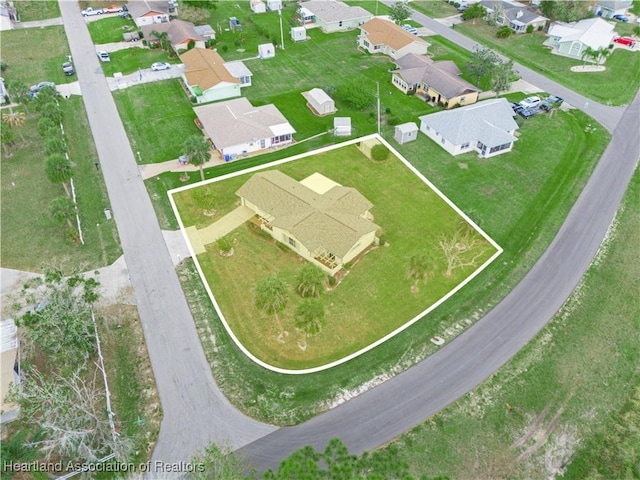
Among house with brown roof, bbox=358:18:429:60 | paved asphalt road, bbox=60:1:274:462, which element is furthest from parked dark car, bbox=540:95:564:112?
paved asphalt road, bbox=60:1:274:462

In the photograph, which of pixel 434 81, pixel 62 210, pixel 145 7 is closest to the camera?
pixel 62 210

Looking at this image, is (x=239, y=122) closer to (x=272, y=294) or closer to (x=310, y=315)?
(x=272, y=294)

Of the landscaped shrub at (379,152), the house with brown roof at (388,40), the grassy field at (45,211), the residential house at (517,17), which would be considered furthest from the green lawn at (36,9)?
the residential house at (517,17)

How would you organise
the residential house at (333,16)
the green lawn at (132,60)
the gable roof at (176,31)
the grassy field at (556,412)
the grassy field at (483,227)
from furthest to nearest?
the residential house at (333,16) → the gable roof at (176,31) → the green lawn at (132,60) → the grassy field at (483,227) → the grassy field at (556,412)

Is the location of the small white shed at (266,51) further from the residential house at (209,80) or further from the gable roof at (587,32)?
the gable roof at (587,32)

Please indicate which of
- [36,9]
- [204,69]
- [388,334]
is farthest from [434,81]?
[36,9]

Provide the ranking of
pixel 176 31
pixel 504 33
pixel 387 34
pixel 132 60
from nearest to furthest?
1. pixel 132 60
2. pixel 387 34
3. pixel 176 31
4. pixel 504 33

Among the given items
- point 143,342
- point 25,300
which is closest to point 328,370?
point 143,342
